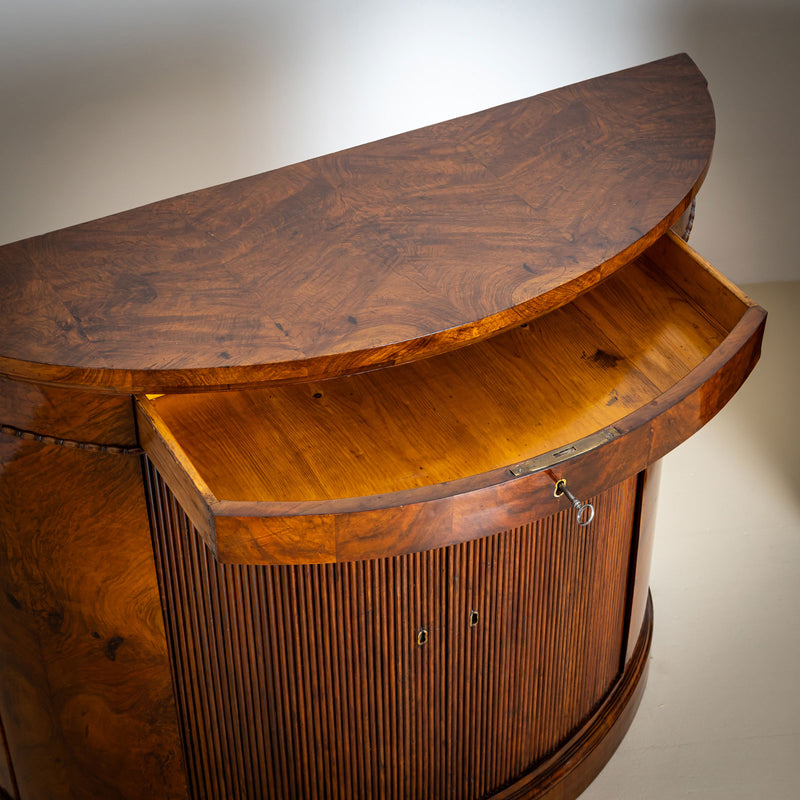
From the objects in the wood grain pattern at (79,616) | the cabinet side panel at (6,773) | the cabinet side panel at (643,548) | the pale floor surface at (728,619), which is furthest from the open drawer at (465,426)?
the pale floor surface at (728,619)

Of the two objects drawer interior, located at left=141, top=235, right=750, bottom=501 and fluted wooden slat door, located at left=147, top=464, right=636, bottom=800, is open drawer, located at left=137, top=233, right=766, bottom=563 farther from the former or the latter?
→ fluted wooden slat door, located at left=147, top=464, right=636, bottom=800

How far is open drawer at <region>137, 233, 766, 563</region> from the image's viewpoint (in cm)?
Answer: 119

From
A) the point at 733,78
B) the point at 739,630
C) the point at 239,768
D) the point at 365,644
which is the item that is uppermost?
the point at 733,78

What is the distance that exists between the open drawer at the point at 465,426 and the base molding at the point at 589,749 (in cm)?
65

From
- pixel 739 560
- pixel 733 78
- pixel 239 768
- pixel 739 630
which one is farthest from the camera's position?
pixel 733 78

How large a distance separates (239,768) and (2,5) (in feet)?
5.50

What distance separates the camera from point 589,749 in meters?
1.87

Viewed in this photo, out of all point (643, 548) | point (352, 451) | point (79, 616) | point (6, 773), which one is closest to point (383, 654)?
point (352, 451)

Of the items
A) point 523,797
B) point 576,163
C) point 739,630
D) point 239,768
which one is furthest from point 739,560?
point 239,768

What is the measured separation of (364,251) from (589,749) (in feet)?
3.09

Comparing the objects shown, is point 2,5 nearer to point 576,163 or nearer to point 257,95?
point 257,95

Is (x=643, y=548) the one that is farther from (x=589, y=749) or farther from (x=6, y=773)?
(x=6, y=773)

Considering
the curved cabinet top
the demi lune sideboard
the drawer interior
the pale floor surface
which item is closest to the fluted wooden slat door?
the demi lune sideboard

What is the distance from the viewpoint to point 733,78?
9.57ft
